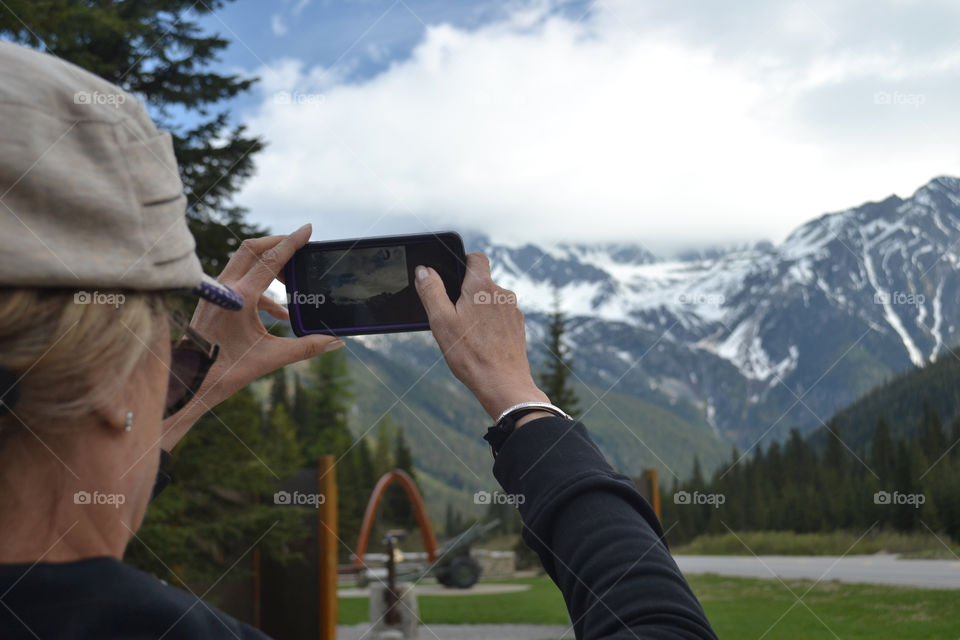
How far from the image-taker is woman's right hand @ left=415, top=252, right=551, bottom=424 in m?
1.07

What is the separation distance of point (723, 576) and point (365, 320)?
34.7 ft

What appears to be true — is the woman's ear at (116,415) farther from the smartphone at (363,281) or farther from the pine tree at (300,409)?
the pine tree at (300,409)

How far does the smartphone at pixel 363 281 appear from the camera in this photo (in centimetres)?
128

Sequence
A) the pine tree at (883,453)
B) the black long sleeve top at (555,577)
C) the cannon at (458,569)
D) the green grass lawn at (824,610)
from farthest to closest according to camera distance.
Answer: the cannon at (458,569) < the pine tree at (883,453) < the green grass lawn at (824,610) < the black long sleeve top at (555,577)

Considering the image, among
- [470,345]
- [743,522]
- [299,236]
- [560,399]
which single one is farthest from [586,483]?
[560,399]

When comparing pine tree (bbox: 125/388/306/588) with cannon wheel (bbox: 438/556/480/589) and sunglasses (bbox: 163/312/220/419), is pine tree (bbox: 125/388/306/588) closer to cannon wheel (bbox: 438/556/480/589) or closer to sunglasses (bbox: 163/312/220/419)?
sunglasses (bbox: 163/312/220/419)

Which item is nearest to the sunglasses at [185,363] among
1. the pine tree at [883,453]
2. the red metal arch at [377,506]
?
the pine tree at [883,453]

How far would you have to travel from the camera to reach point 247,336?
1451mm

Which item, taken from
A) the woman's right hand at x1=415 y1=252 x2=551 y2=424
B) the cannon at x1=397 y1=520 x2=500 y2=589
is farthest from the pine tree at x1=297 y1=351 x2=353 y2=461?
the woman's right hand at x1=415 y1=252 x2=551 y2=424

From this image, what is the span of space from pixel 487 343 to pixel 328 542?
831 centimetres

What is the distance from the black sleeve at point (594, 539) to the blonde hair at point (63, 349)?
46 centimetres

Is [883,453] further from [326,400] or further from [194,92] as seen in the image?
[326,400]

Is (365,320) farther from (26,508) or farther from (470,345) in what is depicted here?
(26,508)

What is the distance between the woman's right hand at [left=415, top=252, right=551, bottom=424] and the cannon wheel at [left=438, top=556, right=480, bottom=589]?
26.0m
